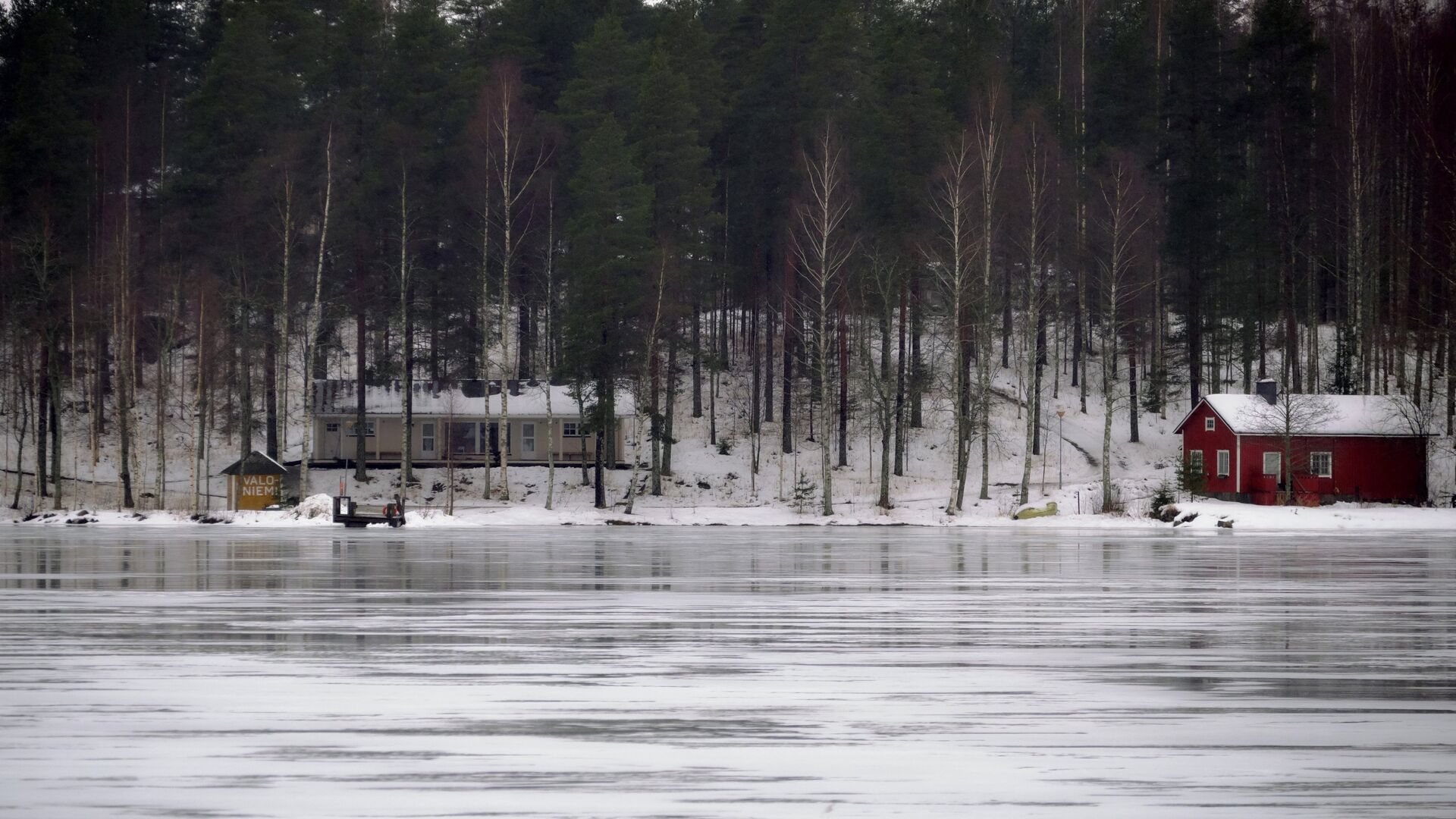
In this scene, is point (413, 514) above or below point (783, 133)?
below

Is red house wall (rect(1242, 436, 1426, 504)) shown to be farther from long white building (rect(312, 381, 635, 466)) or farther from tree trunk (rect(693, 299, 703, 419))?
long white building (rect(312, 381, 635, 466))

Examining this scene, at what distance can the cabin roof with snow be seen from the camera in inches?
2035

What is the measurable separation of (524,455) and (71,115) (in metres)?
24.4

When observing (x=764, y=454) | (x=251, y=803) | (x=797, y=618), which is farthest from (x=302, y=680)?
(x=764, y=454)

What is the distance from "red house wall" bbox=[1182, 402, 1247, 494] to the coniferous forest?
413cm

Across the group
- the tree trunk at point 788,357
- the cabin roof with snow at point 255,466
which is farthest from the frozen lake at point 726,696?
the tree trunk at point 788,357

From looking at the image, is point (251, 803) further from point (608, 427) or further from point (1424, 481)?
point (1424, 481)

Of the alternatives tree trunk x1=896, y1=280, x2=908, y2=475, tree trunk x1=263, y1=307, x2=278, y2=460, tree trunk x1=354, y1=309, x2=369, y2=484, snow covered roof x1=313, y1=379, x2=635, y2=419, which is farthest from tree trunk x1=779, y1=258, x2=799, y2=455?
tree trunk x1=263, y1=307, x2=278, y2=460

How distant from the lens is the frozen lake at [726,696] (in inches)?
324

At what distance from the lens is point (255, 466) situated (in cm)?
5178

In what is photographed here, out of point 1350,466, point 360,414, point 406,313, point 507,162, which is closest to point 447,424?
point 360,414

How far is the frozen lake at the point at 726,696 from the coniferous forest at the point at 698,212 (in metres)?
34.9

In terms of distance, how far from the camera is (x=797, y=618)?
16969 mm

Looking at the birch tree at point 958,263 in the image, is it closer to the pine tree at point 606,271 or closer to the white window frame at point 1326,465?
the pine tree at point 606,271
